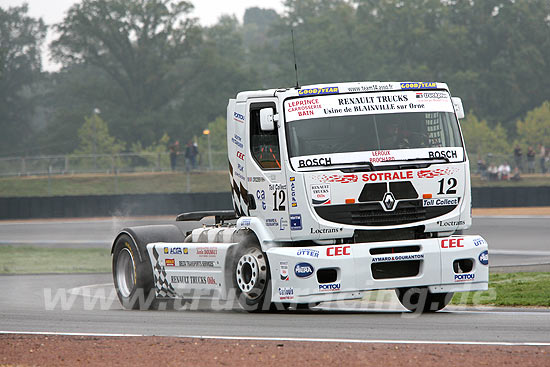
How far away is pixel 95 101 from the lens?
87000 millimetres

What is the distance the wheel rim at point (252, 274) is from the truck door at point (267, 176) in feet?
1.23

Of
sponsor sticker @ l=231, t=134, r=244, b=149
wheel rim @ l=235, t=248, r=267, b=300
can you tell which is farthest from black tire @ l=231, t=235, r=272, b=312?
sponsor sticker @ l=231, t=134, r=244, b=149

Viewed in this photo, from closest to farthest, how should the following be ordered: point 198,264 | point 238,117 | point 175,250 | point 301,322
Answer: point 301,322 → point 238,117 → point 198,264 → point 175,250

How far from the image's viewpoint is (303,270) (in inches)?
402

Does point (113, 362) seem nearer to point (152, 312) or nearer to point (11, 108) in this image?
point (152, 312)

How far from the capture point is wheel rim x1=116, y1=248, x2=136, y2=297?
13.0 m

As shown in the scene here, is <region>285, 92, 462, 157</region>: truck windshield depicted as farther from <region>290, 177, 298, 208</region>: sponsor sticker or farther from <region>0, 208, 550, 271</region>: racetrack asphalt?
<region>0, 208, 550, 271</region>: racetrack asphalt

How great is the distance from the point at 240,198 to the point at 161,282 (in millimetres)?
1868

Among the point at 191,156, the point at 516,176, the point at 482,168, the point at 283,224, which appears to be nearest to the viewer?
the point at 283,224

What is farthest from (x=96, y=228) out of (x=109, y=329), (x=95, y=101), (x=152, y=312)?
(x=95, y=101)

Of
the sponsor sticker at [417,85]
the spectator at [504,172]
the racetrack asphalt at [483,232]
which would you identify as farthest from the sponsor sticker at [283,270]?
the spectator at [504,172]

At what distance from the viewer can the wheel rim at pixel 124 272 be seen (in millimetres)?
12984

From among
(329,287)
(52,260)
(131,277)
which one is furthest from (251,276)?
(52,260)

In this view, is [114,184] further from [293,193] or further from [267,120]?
[293,193]
